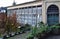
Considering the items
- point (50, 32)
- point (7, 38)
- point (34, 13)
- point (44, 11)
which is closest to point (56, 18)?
point (44, 11)

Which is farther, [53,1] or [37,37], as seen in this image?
[53,1]

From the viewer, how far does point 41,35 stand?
27391mm

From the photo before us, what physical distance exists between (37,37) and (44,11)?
11112 millimetres

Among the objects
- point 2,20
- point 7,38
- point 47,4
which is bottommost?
point 7,38

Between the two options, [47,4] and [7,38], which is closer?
[7,38]

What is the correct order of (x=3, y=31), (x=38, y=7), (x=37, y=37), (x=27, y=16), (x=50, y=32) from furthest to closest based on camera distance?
(x=27, y=16)
(x=38, y=7)
(x=3, y=31)
(x=50, y=32)
(x=37, y=37)

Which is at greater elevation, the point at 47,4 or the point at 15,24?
the point at 47,4

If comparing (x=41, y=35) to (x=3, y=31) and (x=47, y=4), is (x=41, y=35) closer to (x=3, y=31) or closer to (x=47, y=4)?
(x=3, y=31)

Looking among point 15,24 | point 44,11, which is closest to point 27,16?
point 44,11

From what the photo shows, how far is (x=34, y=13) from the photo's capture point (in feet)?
132

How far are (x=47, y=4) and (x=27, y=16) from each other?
23.3 feet

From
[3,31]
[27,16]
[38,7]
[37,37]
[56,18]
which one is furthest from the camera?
[27,16]

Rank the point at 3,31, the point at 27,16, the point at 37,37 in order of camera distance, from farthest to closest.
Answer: the point at 27,16 → the point at 3,31 → the point at 37,37

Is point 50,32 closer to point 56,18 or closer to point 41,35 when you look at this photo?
point 41,35
